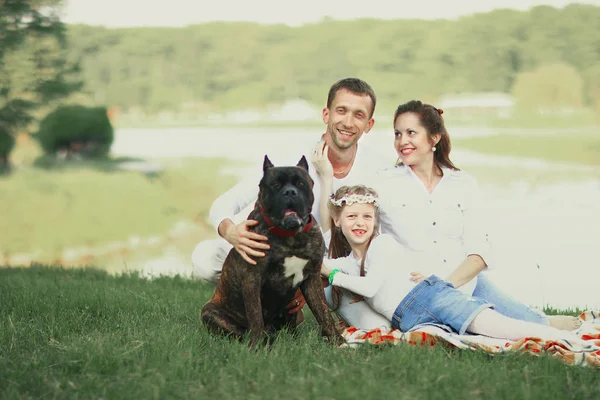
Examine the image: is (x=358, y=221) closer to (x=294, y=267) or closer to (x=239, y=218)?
(x=294, y=267)

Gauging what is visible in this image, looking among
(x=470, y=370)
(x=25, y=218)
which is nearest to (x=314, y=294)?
(x=470, y=370)

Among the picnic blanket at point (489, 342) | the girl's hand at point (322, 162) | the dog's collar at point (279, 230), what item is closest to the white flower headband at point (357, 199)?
the girl's hand at point (322, 162)

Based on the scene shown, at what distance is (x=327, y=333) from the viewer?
4.84 m

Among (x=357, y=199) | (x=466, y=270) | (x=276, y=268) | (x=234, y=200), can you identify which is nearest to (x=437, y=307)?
(x=466, y=270)

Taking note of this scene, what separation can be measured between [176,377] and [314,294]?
119 cm

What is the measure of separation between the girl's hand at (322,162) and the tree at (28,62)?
16.5 metres

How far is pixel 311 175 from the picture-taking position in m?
5.70

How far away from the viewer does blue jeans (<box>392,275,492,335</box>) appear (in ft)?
16.1

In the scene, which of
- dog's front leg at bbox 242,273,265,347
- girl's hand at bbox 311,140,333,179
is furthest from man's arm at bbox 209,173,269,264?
girl's hand at bbox 311,140,333,179

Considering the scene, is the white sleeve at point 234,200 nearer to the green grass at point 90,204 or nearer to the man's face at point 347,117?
the man's face at point 347,117

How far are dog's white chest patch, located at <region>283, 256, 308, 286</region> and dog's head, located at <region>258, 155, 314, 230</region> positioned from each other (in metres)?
0.26

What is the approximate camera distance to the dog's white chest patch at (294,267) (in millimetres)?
4590

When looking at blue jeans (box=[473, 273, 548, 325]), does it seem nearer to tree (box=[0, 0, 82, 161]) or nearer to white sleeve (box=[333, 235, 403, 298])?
white sleeve (box=[333, 235, 403, 298])

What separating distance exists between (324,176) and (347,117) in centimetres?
53
